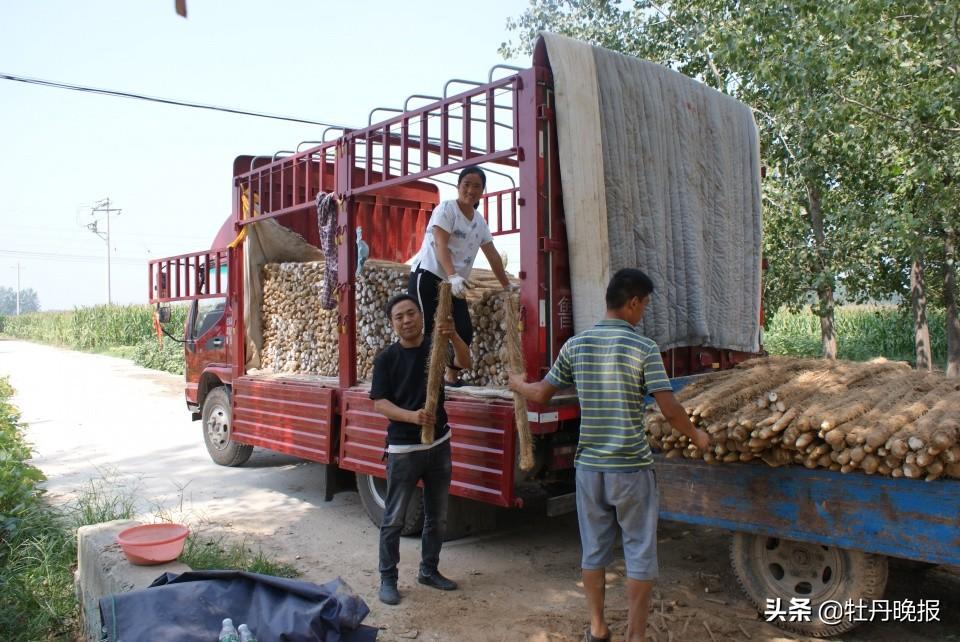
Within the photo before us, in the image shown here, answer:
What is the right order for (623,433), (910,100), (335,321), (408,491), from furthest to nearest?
(910,100) < (335,321) < (408,491) < (623,433)

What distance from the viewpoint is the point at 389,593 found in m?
4.24

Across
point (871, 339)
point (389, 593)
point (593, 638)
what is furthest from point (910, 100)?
point (871, 339)

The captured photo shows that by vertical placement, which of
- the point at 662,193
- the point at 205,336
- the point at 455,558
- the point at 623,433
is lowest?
the point at 455,558

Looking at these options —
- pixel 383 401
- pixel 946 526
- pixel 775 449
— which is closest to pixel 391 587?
pixel 383 401

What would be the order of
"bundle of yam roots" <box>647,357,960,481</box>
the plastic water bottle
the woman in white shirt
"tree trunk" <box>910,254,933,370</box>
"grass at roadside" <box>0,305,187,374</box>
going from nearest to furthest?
the plastic water bottle → "bundle of yam roots" <box>647,357,960,481</box> → the woman in white shirt → "tree trunk" <box>910,254,933,370</box> → "grass at roadside" <box>0,305,187,374</box>

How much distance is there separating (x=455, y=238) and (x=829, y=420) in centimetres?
279

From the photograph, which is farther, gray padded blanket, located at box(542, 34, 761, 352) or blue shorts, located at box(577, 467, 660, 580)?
gray padded blanket, located at box(542, 34, 761, 352)

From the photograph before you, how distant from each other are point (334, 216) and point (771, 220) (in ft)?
25.2

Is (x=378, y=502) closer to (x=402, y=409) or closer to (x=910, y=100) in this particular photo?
(x=402, y=409)

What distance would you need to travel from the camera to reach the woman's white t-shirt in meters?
5.01

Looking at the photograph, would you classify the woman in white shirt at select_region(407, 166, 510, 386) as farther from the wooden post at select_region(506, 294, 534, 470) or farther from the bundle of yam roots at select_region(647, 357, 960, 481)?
the bundle of yam roots at select_region(647, 357, 960, 481)

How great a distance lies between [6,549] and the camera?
5.02m

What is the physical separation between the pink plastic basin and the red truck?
1.74m

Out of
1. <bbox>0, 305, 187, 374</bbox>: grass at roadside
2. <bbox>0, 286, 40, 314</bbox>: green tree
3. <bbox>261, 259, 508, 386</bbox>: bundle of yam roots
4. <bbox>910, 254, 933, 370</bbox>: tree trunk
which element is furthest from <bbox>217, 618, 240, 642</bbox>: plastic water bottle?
<bbox>0, 286, 40, 314</bbox>: green tree
